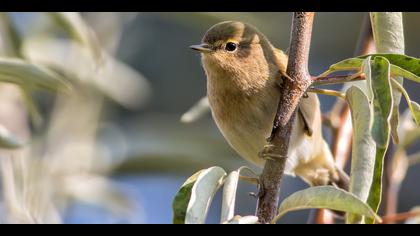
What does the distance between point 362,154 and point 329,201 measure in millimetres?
125

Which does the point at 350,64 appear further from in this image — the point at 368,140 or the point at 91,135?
the point at 91,135

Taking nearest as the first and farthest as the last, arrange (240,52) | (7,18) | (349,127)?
(7,18) < (349,127) < (240,52)

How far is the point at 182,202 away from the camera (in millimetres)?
1580

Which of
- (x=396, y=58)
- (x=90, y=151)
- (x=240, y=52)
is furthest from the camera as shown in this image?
(x=90, y=151)

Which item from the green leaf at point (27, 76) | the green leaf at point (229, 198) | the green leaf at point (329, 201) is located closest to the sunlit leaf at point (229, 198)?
the green leaf at point (229, 198)

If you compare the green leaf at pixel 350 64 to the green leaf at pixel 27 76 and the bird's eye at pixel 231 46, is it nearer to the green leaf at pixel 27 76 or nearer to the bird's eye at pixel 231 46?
the green leaf at pixel 27 76

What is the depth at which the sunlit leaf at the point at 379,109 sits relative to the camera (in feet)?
4.45

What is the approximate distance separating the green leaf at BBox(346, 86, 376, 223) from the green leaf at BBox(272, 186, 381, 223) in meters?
0.04

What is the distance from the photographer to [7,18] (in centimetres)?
262

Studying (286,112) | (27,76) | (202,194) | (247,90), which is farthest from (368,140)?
(247,90)
